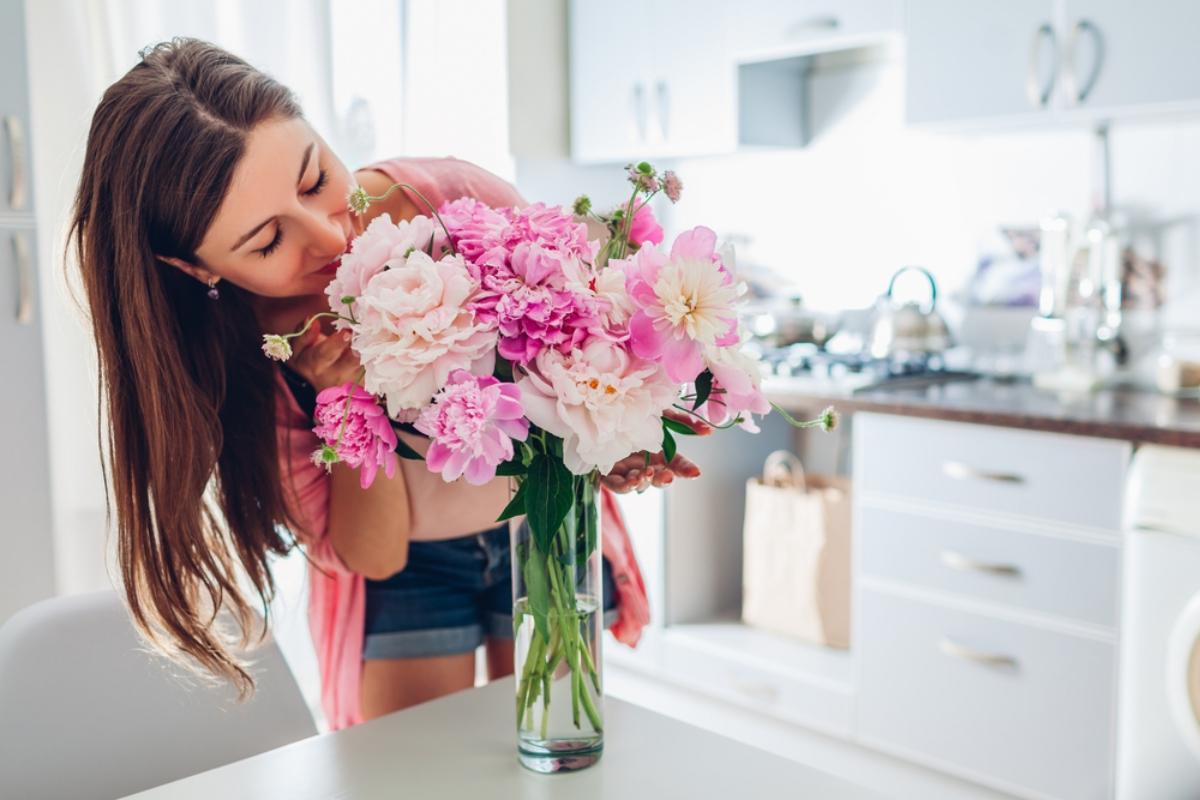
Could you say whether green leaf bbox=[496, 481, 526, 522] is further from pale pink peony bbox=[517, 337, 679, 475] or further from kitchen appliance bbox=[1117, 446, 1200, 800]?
kitchen appliance bbox=[1117, 446, 1200, 800]

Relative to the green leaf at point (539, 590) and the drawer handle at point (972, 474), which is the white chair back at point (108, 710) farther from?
the drawer handle at point (972, 474)

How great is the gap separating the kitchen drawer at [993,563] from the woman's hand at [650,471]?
147 cm

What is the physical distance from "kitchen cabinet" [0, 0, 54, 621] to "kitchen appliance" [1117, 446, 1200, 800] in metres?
2.13

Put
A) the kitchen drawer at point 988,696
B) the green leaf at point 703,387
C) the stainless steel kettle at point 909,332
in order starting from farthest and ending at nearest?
the stainless steel kettle at point 909,332
the kitchen drawer at point 988,696
the green leaf at point 703,387

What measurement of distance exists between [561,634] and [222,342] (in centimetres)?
60

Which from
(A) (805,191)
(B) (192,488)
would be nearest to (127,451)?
(B) (192,488)

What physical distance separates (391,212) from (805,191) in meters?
2.07

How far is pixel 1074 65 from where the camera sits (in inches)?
91.7

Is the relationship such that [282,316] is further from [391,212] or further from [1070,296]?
[1070,296]

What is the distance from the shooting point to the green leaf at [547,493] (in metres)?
0.89

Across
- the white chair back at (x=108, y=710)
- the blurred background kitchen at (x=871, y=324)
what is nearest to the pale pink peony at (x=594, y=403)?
the white chair back at (x=108, y=710)

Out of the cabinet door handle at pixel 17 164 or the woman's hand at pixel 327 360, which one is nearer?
the woman's hand at pixel 327 360

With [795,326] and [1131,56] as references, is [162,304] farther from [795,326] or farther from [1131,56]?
[795,326]

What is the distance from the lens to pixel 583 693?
966 millimetres
